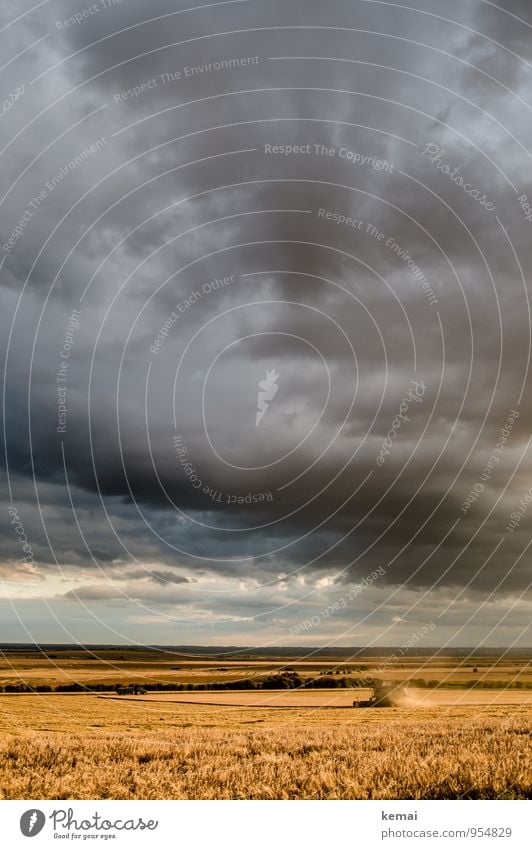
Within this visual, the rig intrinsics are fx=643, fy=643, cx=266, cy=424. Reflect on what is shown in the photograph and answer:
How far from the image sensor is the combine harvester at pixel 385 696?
204ft

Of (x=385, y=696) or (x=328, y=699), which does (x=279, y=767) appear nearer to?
(x=385, y=696)

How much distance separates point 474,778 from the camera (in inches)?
603

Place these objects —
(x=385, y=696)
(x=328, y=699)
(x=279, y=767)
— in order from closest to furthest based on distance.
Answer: (x=279, y=767) < (x=385, y=696) < (x=328, y=699)

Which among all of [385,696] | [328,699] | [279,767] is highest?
[279,767]

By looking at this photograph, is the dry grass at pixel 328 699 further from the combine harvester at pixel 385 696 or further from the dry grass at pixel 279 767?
the dry grass at pixel 279 767

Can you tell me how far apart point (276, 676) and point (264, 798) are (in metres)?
90.6

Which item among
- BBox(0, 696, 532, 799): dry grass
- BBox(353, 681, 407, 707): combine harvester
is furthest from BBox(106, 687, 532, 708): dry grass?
BBox(0, 696, 532, 799): dry grass

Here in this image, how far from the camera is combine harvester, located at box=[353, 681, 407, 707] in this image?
62.2m

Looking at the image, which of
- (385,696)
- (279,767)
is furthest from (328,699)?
(279,767)

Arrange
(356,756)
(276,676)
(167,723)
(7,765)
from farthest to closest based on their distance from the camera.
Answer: (276,676) < (167,723) < (356,756) < (7,765)

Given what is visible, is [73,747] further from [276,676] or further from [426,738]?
[276,676]

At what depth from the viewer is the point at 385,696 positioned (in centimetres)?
6494

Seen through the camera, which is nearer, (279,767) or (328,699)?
(279,767)
